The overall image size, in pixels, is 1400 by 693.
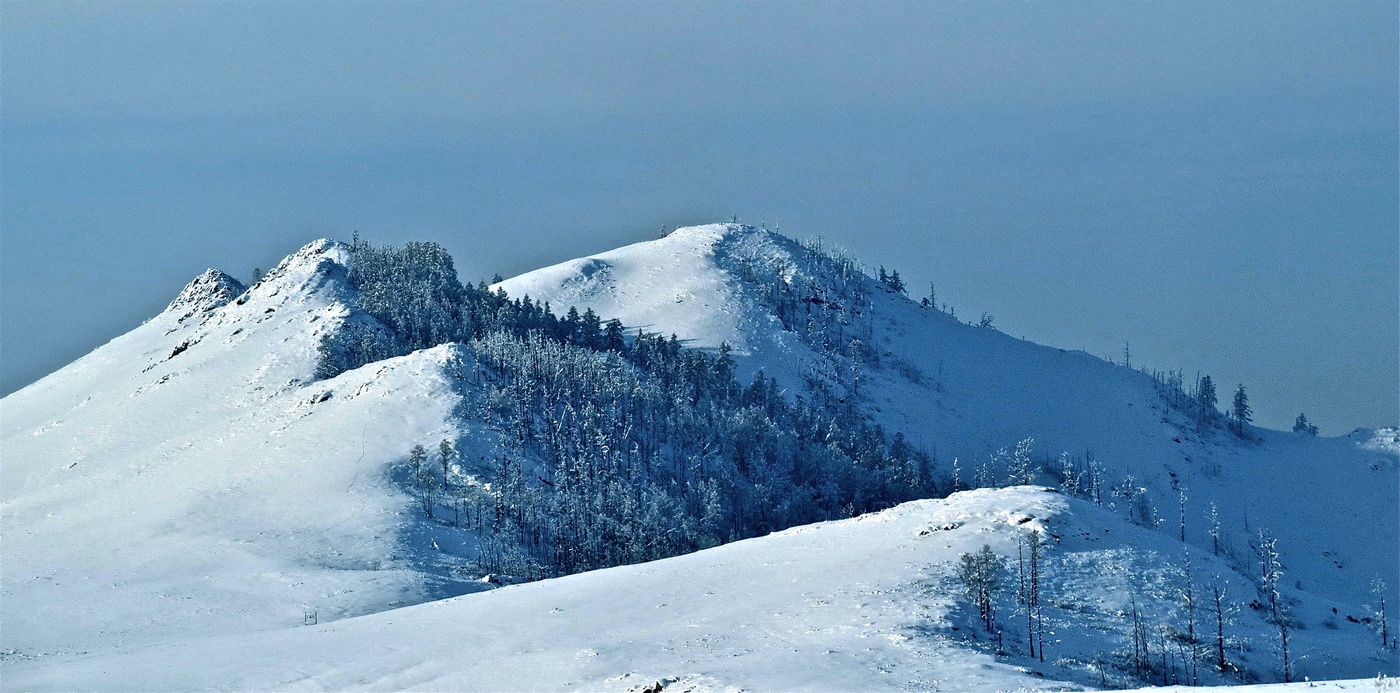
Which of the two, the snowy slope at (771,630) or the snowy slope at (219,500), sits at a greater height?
the snowy slope at (219,500)

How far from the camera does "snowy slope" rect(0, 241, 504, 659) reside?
101938 millimetres

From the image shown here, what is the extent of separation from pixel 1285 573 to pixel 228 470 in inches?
6344

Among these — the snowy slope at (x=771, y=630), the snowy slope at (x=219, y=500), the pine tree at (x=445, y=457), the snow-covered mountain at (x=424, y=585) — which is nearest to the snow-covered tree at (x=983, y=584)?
the snowy slope at (x=771, y=630)

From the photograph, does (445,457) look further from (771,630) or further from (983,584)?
(983,584)

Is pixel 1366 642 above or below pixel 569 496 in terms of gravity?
below

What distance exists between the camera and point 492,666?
74.6 metres

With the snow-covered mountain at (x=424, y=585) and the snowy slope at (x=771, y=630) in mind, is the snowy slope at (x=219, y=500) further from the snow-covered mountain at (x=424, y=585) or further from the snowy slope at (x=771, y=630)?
the snowy slope at (x=771, y=630)

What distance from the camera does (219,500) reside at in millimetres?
136875

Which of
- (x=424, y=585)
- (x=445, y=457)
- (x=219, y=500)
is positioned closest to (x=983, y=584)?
(x=424, y=585)

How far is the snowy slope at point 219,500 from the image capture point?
334 feet

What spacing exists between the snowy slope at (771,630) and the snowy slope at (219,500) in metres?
13.4

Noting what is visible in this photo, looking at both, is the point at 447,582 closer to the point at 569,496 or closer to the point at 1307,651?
the point at 569,496

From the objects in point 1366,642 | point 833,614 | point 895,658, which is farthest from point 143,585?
point 1366,642

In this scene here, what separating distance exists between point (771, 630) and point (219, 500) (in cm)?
8438
